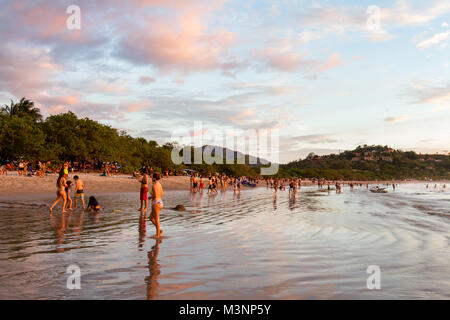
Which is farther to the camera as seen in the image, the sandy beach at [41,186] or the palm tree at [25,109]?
the palm tree at [25,109]

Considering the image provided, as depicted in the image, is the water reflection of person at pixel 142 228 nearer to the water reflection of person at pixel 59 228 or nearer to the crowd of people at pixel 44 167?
the water reflection of person at pixel 59 228

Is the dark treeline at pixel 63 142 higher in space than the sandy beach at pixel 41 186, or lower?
higher

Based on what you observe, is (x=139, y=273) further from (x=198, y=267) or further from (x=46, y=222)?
(x=46, y=222)

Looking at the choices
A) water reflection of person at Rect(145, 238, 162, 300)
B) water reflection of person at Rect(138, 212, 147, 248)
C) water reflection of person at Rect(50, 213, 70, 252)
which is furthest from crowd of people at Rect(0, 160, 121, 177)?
water reflection of person at Rect(145, 238, 162, 300)

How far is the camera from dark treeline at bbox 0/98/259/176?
4112cm

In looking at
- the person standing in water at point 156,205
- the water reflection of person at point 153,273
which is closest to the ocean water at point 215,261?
the water reflection of person at point 153,273

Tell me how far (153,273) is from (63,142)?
158ft

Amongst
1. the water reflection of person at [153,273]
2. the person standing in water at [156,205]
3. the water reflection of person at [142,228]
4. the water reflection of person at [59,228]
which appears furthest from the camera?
the person standing in water at [156,205]

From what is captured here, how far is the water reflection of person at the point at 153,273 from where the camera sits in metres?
4.92

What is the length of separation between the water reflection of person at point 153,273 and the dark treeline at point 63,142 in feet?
132

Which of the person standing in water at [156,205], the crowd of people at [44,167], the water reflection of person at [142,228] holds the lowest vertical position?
the water reflection of person at [142,228]

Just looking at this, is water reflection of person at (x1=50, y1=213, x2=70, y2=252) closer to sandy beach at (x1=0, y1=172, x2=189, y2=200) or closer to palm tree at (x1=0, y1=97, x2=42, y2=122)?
sandy beach at (x1=0, y1=172, x2=189, y2=200)

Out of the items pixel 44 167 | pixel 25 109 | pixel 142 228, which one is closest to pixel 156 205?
pixel 142 228
